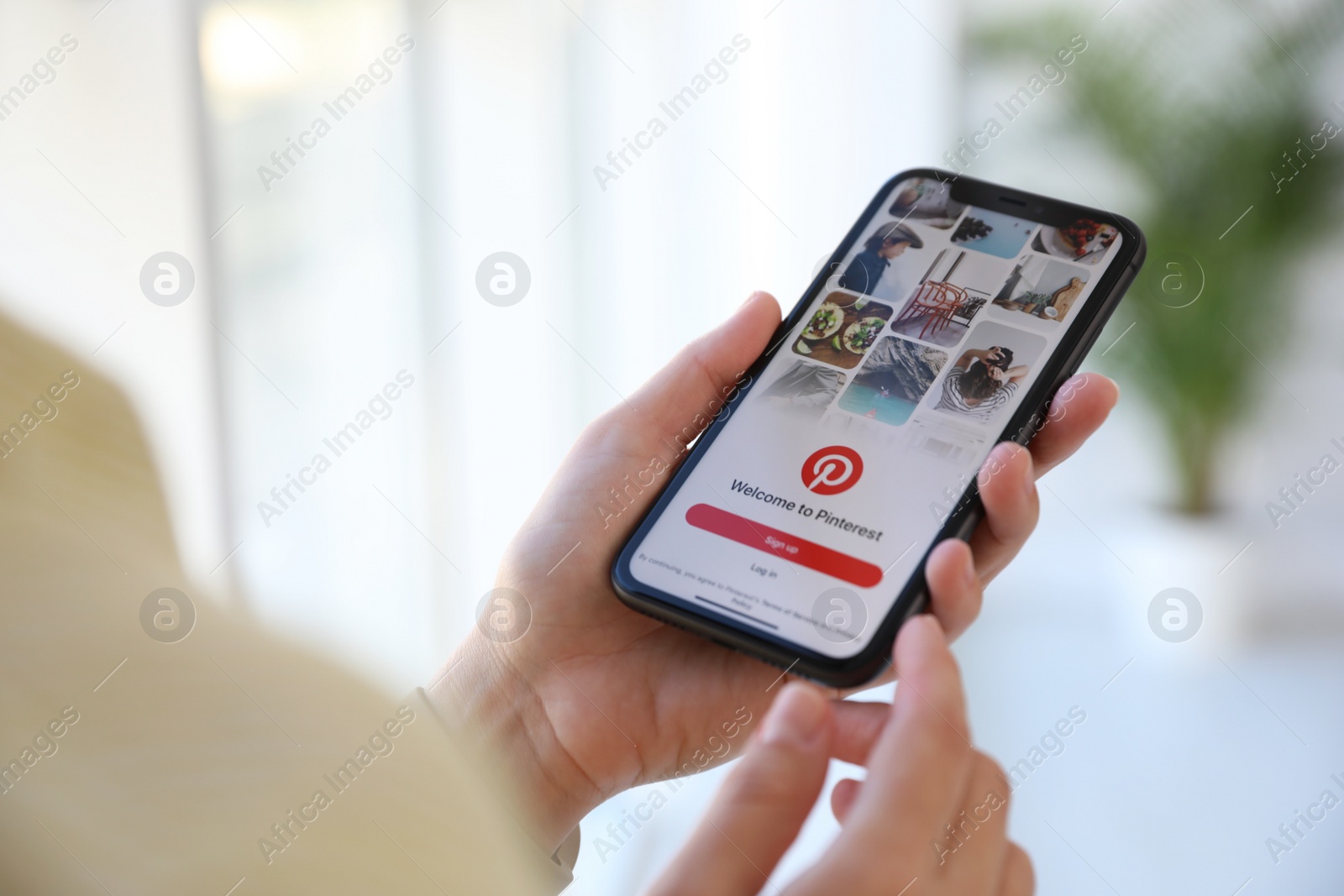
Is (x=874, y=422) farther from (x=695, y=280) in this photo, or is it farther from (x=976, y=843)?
(x=695, y=280)

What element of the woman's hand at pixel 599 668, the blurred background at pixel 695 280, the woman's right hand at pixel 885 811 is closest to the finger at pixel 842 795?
the woman's right hand at pixel 885 811

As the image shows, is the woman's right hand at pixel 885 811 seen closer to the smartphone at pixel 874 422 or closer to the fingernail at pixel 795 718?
the fingernail at pixel 795 718

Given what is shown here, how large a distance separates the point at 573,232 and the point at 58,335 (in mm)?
1403

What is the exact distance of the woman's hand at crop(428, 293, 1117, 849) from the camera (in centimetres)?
70

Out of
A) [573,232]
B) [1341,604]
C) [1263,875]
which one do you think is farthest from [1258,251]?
[573,232]

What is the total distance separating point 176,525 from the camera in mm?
182

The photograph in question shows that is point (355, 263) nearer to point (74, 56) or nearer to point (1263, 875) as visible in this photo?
point (74, 56)

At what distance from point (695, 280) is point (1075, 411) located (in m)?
1.00

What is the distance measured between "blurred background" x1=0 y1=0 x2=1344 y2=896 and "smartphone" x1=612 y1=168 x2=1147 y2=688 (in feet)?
1.67

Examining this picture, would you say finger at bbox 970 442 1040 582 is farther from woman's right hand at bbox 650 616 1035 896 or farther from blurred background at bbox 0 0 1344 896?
blurred background at bbox 0 0 1344 896

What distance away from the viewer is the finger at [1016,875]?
1.36 feet

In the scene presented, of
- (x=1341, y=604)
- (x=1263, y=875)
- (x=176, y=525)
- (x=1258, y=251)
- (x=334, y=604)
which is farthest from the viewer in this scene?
(x=1341, y=604)

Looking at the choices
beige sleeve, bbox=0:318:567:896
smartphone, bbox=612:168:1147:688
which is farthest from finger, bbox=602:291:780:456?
beige sleeve, bbox=0:318:567:896

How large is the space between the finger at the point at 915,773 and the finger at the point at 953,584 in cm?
19
